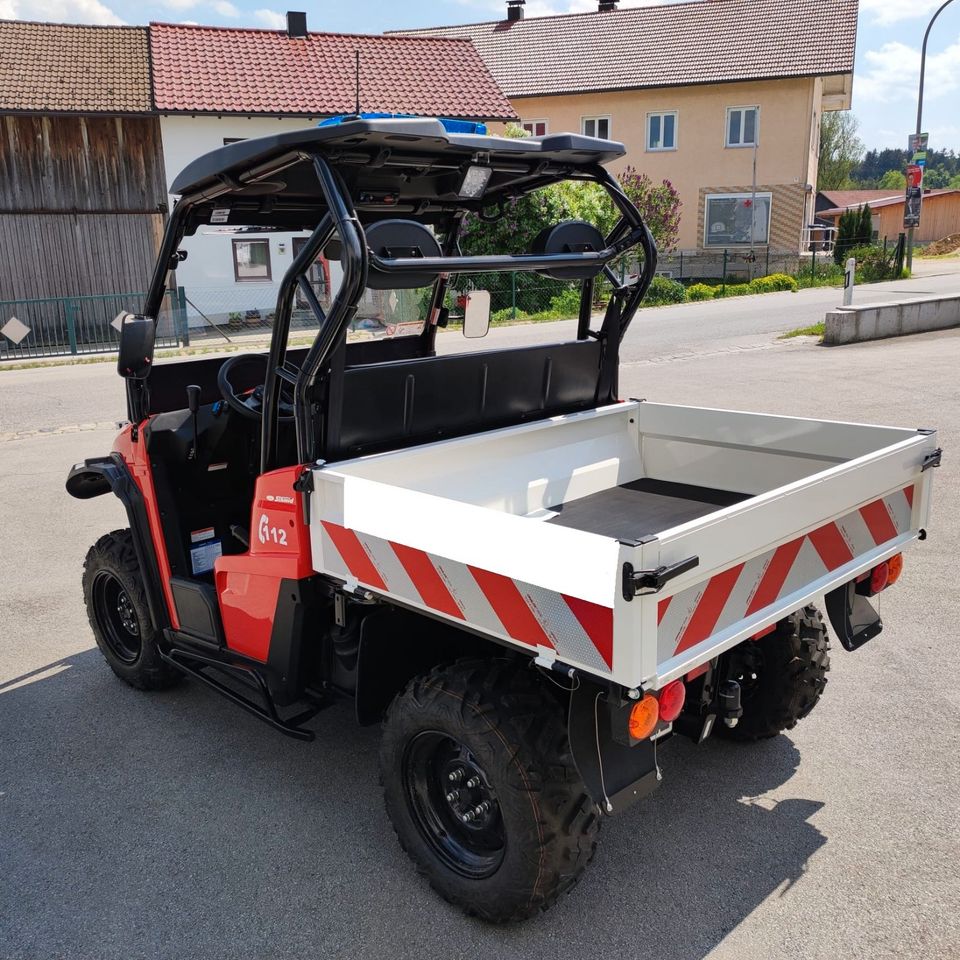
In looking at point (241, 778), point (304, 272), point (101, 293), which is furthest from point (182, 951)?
point (101, 293)

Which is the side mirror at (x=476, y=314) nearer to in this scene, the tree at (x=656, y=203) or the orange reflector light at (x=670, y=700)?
the orange reflector light at (x=670, y=700)

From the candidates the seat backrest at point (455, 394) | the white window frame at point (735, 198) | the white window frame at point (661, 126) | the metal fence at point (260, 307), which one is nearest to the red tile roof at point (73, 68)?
the metal fence at point (260, 307)

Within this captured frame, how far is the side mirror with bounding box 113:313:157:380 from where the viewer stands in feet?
12.1

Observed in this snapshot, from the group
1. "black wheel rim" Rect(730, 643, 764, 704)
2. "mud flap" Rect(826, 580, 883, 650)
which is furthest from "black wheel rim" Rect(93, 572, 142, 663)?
"mud flap" Rect(826, 580, 883, 650)

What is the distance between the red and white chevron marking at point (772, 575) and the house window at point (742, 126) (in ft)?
114

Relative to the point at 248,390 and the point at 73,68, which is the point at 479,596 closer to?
the point at 248,390

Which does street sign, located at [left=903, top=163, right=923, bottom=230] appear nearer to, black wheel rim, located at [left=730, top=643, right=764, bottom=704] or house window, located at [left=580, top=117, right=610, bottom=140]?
house window, located at [left=580, top=117, right=610, bottom=140]

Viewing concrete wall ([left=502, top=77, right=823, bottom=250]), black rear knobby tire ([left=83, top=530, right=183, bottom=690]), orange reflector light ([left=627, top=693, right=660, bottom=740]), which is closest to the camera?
orange reflector light ([left=627, top=693, right=660, bottom=740])

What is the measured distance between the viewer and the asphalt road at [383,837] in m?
2.91

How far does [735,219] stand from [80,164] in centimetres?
2247

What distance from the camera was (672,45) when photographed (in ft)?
120

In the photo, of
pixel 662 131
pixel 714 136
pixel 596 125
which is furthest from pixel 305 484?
pixel 596 125

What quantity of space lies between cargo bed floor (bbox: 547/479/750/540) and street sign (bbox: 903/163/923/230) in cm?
2476

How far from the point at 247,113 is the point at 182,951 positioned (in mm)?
23527
